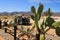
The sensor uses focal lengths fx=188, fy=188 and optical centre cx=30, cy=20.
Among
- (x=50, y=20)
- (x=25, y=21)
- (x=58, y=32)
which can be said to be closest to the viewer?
(x=58, y=32)

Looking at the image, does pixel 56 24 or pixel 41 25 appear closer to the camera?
pixel 56 24

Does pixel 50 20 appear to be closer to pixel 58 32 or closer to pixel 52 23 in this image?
pixel 52 23

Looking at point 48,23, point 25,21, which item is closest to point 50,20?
point 48,23

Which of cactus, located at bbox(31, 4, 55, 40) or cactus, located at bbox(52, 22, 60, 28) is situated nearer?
cactus, located at bbox(52, 22, 60, 28)

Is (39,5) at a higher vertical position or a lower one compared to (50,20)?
higher

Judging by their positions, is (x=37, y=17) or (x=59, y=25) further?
(x=37, y=17)

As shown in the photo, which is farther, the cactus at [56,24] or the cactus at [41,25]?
the cactus at [41,25]

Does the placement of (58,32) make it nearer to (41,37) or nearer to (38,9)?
(41,37)

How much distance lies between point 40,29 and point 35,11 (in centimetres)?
54

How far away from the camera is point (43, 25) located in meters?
4.69

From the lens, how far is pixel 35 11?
4.79 metres

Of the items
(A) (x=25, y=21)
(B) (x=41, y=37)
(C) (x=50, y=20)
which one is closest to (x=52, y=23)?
(C) (x=50, y=20)

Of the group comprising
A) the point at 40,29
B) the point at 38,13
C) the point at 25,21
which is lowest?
the point at 25,21

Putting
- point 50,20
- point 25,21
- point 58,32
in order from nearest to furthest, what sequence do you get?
point 58,32 < point 50,20 < point 25,21
